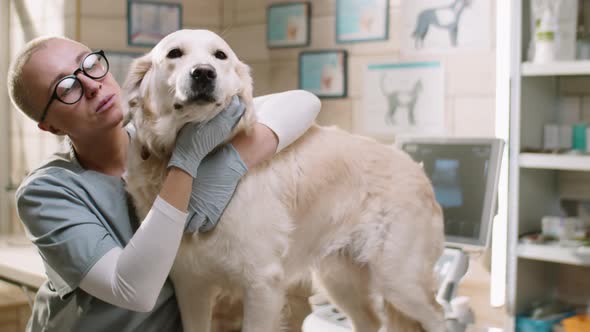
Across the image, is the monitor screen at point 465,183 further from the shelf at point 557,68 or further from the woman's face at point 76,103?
the woman's face at point 76,103

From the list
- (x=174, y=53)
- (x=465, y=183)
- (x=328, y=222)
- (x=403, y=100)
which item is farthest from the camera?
(x=403, y=100)

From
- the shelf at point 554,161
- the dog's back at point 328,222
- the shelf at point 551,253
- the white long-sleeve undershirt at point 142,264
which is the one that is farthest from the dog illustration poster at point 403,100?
the white long-sleeve undershirt at point 142,264

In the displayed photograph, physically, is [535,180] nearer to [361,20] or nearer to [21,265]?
[361,20]

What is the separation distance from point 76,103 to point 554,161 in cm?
155

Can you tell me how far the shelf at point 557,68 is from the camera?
195cm

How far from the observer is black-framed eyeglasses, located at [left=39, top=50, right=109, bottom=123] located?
43.5 inches

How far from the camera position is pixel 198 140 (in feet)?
3.37

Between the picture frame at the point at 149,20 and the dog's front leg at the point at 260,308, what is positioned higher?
the picture frame at the point at 149,20

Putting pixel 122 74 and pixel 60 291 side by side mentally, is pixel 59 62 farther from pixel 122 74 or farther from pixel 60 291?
pixel 122 74

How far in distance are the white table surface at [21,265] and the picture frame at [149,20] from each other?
3.85 ft

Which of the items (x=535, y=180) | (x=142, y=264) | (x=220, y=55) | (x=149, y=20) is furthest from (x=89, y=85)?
(x=149, y=20)

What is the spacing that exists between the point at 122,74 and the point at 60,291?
83.7 inches

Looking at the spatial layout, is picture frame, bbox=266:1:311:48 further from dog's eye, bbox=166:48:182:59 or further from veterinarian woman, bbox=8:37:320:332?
dog's eye, bbox=166:48:182:59

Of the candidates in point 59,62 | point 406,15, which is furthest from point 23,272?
point 406,15
